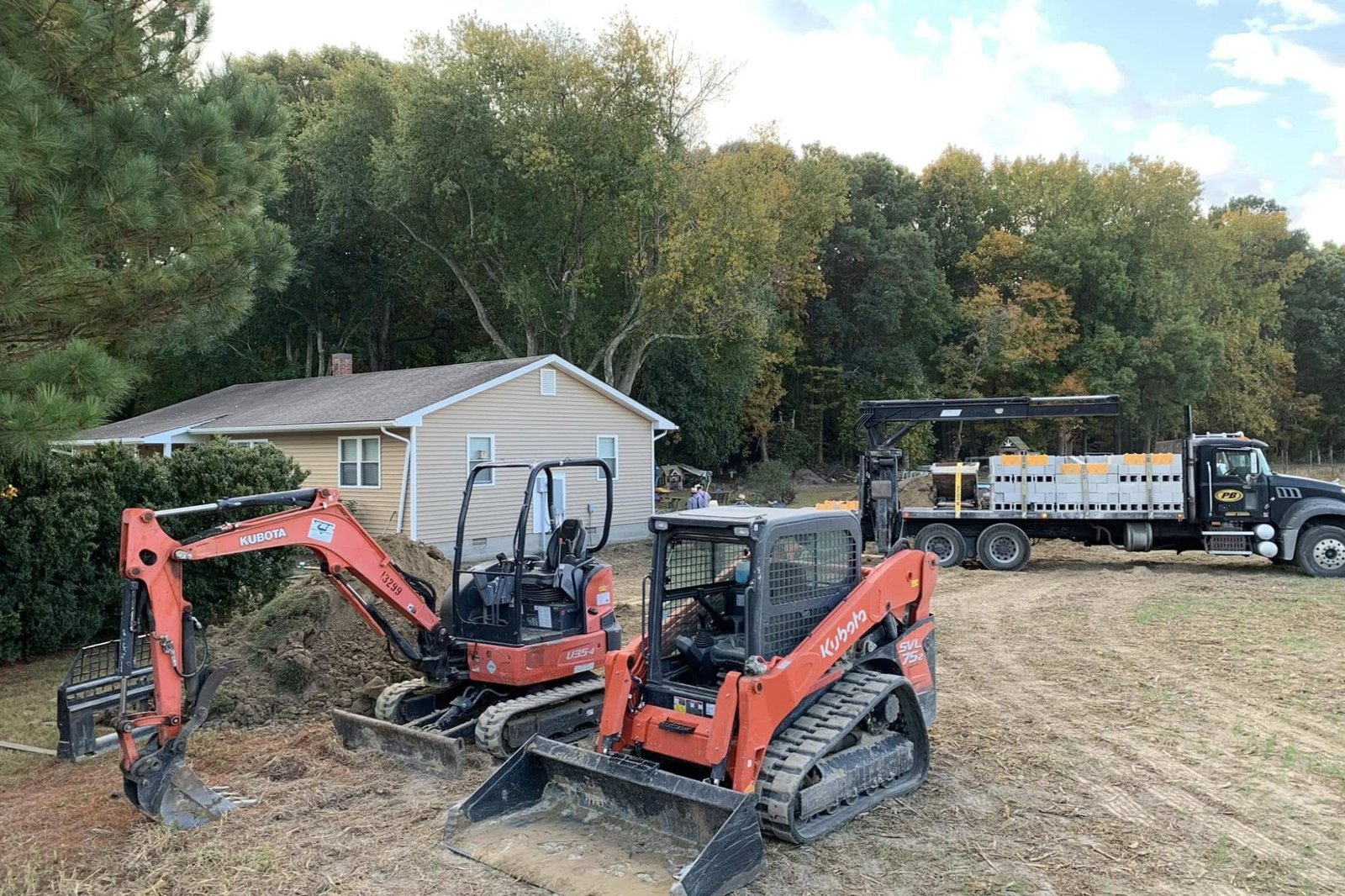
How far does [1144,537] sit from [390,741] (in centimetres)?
1434

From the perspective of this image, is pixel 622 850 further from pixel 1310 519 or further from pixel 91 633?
pixel 1310 519

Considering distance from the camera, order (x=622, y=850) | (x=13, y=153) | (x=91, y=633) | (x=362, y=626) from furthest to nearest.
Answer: (x=91, y=633) < (x=362, y=626) < (x=13, y=153) < (x=622, y=850)

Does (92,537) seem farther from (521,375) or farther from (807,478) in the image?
(807,478)

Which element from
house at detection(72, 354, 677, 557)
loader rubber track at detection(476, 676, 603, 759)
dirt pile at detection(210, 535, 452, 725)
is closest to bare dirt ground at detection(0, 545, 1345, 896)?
loader rubber track at detection(476, 676, 603, 759)

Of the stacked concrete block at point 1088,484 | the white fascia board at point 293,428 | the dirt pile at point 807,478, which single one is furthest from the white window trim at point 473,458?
the dirt pile at point 807,478

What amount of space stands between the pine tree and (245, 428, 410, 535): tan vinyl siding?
367 inches

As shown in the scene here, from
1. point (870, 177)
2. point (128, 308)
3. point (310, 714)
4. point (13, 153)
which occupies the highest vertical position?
point (870, 177)

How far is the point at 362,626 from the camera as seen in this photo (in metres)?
9.80

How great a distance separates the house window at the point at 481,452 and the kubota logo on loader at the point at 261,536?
12.3 m

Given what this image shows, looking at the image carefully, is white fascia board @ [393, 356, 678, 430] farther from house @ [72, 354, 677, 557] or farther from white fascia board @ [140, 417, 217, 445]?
white fascia board @ [140, 417, 217, 445]

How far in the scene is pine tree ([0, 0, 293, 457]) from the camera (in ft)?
20.0

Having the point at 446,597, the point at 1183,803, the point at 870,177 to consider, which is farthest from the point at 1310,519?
the point at 870,177

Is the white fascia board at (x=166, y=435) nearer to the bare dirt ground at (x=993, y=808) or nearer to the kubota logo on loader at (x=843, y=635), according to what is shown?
the bare dirt ground at (x=993, y=808)

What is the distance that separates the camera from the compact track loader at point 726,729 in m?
5.17
